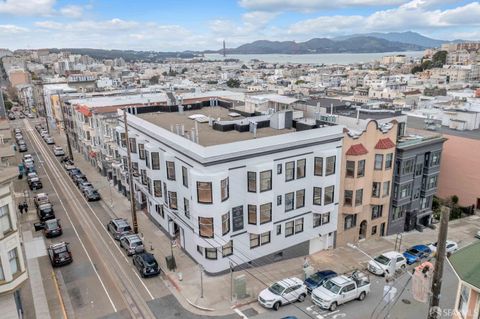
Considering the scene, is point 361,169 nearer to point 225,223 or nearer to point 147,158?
point 225,223

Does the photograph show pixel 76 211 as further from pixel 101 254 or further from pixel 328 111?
pixel 328 111

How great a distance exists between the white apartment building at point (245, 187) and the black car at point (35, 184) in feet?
81.7

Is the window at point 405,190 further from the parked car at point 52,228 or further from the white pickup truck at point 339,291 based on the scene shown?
the parked car at point 52,228

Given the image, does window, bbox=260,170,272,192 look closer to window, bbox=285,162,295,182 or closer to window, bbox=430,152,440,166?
window, bbox=285,162,295,182

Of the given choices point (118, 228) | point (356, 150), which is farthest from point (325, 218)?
point (118, 228)

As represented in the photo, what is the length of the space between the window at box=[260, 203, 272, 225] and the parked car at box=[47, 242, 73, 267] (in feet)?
58.4

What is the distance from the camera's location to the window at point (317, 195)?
34.3 m

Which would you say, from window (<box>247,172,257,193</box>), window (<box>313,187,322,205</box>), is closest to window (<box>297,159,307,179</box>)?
window (<box>313,187,322,205</box>)

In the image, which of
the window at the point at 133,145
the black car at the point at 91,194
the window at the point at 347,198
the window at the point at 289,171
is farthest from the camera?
the black car at the point at 91,194

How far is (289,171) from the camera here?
32594mm

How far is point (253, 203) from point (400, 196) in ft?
60.1

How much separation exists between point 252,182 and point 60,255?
726 inches

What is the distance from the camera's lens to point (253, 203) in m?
30.9

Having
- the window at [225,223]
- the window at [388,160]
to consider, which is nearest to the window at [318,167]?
the window at [388,160]
